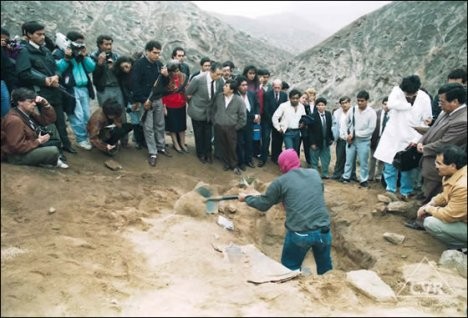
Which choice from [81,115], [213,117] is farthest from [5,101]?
[213,117]

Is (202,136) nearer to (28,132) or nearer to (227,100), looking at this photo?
(227,100)

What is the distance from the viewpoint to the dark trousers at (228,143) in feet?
24.2

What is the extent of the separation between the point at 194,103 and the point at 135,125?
1085 mm

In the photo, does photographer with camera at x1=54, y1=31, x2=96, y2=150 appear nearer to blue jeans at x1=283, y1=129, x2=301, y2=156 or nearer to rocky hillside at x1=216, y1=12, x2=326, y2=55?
blue jeans at x1=283, y1=129, x2=301, y2=156

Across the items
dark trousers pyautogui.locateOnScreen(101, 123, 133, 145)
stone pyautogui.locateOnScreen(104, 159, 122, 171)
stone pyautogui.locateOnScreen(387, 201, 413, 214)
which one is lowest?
stone pyautogui.locateOnScreen(387, 201, 413, 214)

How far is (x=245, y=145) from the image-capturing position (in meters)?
7.87

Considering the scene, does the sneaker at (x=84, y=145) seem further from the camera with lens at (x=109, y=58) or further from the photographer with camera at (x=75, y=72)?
the camera with lens at (x=109, y=58)

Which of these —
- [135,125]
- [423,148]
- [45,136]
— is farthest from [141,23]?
[423,148]

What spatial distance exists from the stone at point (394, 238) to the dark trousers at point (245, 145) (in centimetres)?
313

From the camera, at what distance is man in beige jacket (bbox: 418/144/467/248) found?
14.3 ft

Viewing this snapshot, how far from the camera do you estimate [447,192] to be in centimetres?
457

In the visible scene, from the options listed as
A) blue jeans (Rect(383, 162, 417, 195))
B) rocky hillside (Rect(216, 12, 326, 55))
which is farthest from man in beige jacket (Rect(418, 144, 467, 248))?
rocky hillside (Rect(216, 12, 326, 55))

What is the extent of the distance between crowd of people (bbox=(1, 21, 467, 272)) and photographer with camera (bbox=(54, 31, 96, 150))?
0.02m

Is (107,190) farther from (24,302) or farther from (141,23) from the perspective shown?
(141,23)
